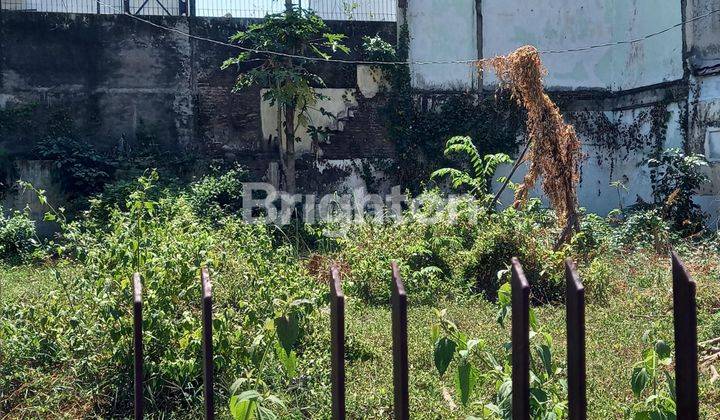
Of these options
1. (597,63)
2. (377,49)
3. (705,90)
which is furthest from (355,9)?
(705,90)

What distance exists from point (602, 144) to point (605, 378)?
10.3 metres

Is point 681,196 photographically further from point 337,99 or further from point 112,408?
point 112,408

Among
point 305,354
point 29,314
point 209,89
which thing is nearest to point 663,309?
point 305,354

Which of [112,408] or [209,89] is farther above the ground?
[209,89]

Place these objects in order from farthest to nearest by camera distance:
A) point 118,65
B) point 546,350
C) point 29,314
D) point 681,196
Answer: point 118,65, point 681,196, point 29,314, point 546,350

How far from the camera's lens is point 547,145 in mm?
8227

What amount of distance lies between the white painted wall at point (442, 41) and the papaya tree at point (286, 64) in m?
1.69

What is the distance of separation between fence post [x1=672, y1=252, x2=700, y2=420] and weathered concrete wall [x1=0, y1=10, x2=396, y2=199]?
11296 millimetres

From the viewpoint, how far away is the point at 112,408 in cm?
A: 350

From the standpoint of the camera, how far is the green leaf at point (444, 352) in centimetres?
202

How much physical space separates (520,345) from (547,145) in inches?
270

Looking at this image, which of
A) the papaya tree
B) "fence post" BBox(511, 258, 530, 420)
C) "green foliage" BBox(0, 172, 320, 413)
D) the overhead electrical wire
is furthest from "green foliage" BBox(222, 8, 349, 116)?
"fence post" BBox(511, 258, 530, 420)

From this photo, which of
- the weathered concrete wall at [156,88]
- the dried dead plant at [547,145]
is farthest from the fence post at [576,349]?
the weathered concrete wall at [156,88]

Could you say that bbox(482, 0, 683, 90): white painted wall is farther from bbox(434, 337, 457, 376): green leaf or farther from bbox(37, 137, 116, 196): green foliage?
bbox(434, 337, 457, 376): green leaf
